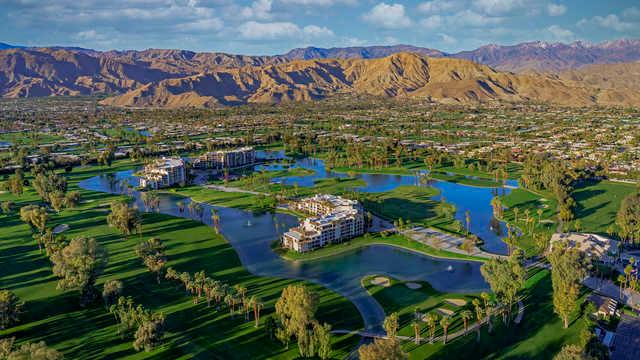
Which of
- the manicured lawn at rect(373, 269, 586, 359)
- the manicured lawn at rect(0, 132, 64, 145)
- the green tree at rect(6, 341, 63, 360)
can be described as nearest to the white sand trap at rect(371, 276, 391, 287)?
the manicured lawn at rect(373, 269, 586, 359)

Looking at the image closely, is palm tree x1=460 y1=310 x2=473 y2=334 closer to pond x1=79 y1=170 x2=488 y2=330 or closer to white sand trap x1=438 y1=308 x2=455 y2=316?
white sand trap x1=438 y1=308 x2=455 y2=316

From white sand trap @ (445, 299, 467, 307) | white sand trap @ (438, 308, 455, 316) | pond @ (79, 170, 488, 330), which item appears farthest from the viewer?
pond @ (79, 170, 488, 330)

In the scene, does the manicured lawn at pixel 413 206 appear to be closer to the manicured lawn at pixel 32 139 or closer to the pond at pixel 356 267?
the pond at pixel 356 267

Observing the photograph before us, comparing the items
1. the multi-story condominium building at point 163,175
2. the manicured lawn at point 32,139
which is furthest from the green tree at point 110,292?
the manicured lawn at point 32,139

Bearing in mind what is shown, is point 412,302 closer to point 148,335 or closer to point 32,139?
point 148,335

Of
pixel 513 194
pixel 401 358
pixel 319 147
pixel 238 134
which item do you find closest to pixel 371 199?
pixel 513 194

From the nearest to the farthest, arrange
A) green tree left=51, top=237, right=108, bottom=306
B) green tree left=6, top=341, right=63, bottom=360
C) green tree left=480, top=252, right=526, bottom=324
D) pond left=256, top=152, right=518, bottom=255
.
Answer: green tree left=6, top=341, right=63, bottom=360 < green tree left=480, top=252, right=526, bottom=324 < green tree left=51, top=237, right=108, bottom=306 < pond left=256, top=152, right=518, bottom=255
